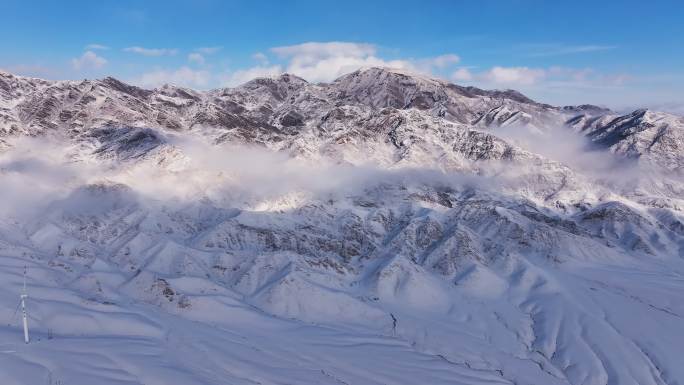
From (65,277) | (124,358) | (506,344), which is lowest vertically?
(506,344)

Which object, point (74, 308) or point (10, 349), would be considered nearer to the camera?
point (10, 349)

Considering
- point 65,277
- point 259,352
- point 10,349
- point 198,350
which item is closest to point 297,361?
point 259,352

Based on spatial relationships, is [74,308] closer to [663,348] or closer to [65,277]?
[65,277]

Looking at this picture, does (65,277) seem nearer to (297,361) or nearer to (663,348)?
(297,361)

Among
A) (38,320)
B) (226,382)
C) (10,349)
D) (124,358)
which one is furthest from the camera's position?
(38,320)

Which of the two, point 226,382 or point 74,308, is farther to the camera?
point 74,308

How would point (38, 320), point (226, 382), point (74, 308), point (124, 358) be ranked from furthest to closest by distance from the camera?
point (74, 308), point (38, 320), point (226, 382), point (124, 358)

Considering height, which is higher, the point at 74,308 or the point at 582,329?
the point at 74,308

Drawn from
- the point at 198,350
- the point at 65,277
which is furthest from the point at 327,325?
the point at 65,277

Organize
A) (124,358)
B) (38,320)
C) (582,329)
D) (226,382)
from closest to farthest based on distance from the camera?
(124,358)
(226,382)
(38,320)
(582,329)
